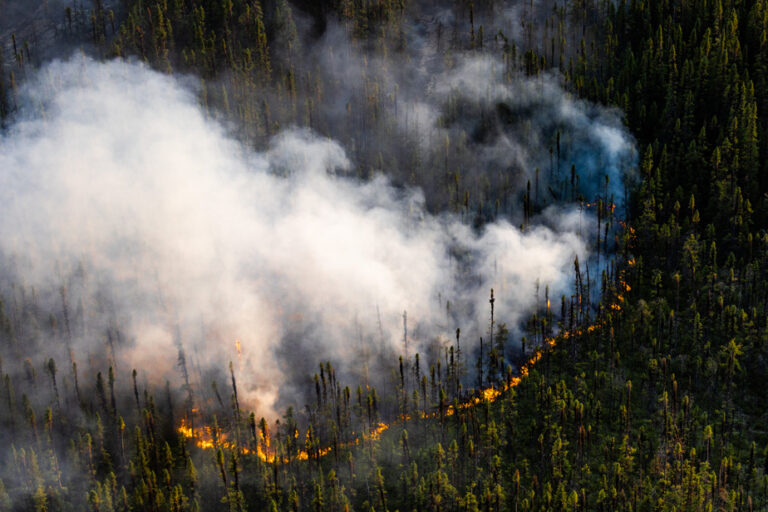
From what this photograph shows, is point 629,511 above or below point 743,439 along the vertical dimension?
below

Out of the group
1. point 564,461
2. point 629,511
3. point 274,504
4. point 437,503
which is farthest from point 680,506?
point 274,504

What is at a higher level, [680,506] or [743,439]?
[743,439]

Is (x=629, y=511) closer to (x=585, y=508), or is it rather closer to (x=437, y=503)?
(x=585, y=508)

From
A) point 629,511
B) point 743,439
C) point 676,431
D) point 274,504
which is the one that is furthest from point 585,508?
point 274,504

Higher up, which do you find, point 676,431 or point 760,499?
point 676,431

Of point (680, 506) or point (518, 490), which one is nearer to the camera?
point (680, 506)

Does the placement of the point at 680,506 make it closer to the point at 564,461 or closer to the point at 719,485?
the point at 719,485

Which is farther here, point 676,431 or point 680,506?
point 676,431

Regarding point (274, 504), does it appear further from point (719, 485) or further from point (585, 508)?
point (719, 485)
